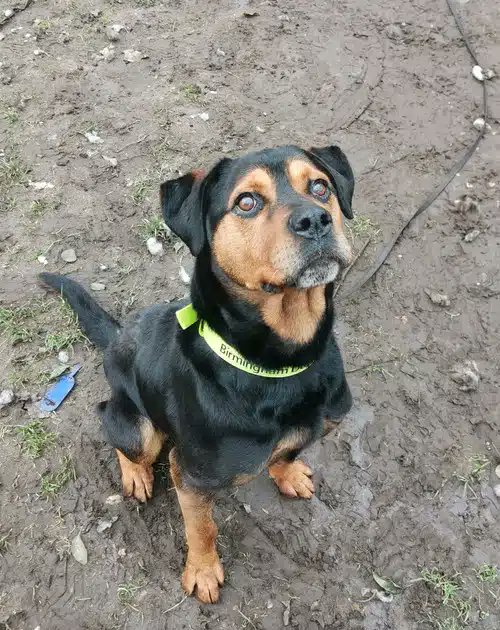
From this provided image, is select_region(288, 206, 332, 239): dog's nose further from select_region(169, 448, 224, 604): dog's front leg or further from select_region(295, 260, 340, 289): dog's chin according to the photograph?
select_region(169, 448, 224, 604): dog's front leg

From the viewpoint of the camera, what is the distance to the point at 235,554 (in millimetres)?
3506

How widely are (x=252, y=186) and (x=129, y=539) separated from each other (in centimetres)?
236

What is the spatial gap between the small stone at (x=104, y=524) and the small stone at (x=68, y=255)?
229 cm

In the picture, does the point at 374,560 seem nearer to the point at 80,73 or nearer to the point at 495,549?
the point at 495,549

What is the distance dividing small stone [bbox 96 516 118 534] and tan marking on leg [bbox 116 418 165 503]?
173mm

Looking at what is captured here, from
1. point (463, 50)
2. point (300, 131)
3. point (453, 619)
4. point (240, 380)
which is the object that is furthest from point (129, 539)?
point (463, 50)

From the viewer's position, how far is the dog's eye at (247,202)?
2666 mm

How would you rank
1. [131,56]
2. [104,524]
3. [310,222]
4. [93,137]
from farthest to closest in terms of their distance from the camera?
1. [131,56]
2. [93,137]
3. [104,524]
4. [310,222]

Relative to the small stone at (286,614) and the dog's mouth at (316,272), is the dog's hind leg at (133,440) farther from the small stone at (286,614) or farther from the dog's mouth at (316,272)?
the dog's mouth at (316,272)

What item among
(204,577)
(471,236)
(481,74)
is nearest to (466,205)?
(471,236)

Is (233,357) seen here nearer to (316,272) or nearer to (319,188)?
(316,272)

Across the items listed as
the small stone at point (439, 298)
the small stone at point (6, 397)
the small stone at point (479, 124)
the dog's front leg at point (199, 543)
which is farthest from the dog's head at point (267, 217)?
the small stone at point (479, 124)

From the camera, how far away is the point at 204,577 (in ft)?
10.8

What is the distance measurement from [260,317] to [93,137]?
3920 mm
